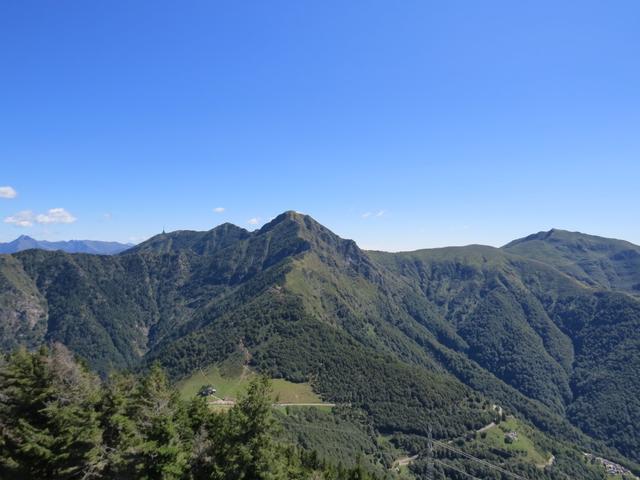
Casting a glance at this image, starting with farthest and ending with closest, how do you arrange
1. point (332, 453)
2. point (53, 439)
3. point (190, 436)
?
1. point (332, 453)
2. point (190, 436)
3. point (53, 439)

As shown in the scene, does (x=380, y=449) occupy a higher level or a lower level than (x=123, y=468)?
lower

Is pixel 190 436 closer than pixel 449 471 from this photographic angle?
Yes

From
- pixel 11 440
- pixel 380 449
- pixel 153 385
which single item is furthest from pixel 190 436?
pixel 380 449

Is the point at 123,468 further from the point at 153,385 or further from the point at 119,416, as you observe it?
the point at 153,385

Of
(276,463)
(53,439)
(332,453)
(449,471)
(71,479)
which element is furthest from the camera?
(449,471)

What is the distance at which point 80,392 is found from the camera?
1548 inches

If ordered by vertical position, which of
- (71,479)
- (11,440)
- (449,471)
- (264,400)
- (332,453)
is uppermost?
(264,400)

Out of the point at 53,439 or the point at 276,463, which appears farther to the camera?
the point at 276,463

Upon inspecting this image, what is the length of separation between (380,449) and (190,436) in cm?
17845

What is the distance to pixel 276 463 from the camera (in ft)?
130

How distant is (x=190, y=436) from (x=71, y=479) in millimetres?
10473

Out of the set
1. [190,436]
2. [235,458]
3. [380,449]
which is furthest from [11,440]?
[380,449]

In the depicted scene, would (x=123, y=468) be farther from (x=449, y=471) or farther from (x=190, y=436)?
(x=449, y=471)

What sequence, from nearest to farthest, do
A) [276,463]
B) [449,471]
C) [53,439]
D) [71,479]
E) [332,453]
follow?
[53,439]
[71,479]
[276,463]
[332,453]
[449,471]
